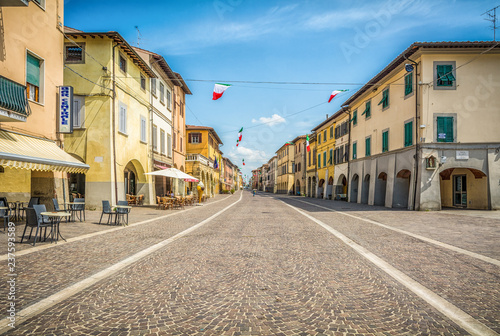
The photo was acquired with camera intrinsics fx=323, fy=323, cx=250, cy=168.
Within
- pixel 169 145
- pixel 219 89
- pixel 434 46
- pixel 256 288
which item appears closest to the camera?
pixel 256 288

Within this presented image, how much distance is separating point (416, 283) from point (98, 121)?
18241 millimetres

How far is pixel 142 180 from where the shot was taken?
24.3m

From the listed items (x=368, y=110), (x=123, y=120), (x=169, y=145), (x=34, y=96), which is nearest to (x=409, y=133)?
(x=368, y=110)

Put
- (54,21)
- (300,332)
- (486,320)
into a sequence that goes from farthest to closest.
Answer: (54,21) < (486,320) < (300,332)

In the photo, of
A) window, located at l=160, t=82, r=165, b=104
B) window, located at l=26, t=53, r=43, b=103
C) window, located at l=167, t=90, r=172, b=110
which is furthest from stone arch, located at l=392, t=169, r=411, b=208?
window, located at l=26, t=53, r=43, b=103

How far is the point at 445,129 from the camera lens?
779 inches

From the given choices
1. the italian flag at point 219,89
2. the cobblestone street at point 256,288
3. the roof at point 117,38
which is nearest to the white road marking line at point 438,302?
the cobblestone street at point 256,288

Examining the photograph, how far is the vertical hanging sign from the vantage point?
14.1 metres

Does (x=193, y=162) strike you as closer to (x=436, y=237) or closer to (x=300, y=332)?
(x=436, y=237)

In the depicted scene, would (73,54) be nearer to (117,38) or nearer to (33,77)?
(117,38)

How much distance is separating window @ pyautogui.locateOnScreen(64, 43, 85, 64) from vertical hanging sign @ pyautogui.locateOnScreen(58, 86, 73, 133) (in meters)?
5.74

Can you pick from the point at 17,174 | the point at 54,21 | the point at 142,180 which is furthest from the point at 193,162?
the point at 54,21

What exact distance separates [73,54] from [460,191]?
88.3ft

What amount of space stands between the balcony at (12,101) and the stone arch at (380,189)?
24.4 metres
